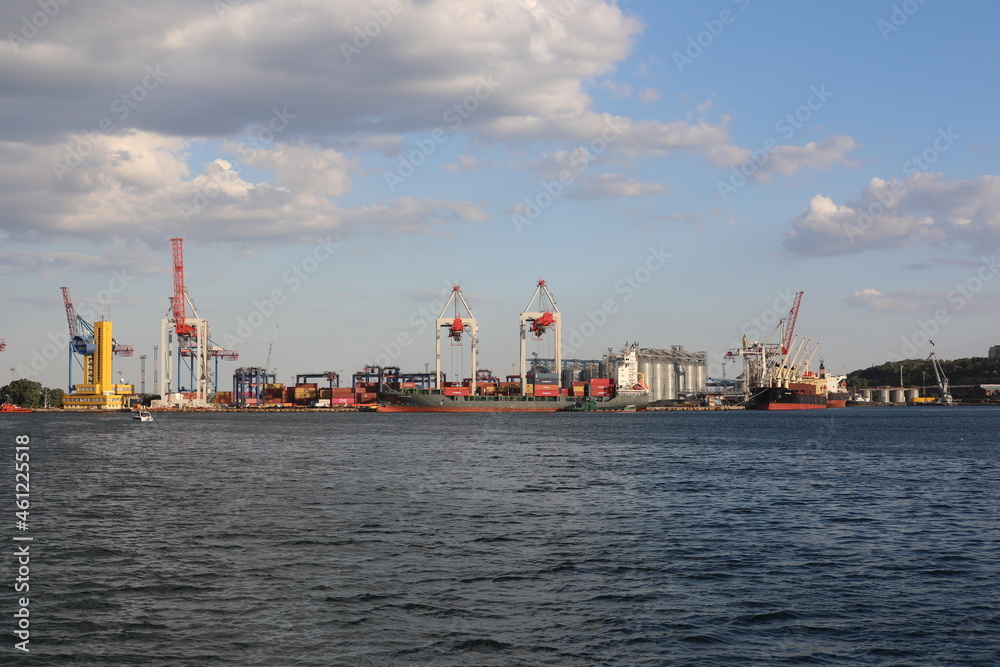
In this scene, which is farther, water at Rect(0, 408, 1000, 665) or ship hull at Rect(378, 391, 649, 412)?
ship hull at Rect(378, 391, 649, 412)

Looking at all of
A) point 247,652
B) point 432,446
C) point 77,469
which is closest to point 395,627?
point 247,652

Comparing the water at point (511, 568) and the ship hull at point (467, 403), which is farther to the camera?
the ship hull at point (467, 403)

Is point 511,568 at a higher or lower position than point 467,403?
lower

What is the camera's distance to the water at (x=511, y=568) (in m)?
17.1

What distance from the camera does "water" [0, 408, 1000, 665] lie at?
17130mm

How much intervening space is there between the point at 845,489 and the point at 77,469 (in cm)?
4661

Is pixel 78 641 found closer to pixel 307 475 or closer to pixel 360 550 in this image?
pixel 360 550

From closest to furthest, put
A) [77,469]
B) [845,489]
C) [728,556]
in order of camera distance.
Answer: [728,556] < [845,489] < [77,469]

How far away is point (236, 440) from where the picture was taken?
8675cm

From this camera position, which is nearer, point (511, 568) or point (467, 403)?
point (511, 568)

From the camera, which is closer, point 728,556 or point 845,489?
point 728,556

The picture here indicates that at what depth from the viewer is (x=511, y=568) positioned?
23.9 m

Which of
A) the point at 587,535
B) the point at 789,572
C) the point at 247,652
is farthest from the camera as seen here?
the point at 587,535

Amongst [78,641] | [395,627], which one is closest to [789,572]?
[395,627]
